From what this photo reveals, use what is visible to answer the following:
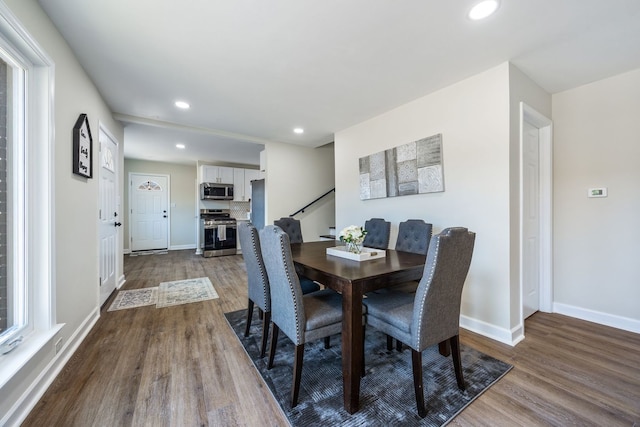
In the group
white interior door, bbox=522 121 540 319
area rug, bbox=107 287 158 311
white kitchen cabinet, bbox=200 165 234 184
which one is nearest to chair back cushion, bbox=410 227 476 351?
white interior door, bbox=522 121 540 319

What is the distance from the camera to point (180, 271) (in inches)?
182

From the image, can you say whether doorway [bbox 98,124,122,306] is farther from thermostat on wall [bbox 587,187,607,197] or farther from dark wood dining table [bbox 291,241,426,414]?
thermostat on wall [bbox 587,187,607,197]

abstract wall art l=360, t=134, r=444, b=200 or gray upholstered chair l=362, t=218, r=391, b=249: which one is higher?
abstract wall art l=360, t=134, r=444, b=200

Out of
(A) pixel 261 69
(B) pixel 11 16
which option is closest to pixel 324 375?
(A) pixel 261 69

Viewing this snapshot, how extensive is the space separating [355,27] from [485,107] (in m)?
1.37

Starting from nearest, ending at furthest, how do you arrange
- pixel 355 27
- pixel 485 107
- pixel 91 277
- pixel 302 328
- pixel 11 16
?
1. pixel 11 16
2. pixel 302 328
3. pixel 355 27
4. pixel 485 107
5. pixel 91 277

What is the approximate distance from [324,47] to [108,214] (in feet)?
10.4

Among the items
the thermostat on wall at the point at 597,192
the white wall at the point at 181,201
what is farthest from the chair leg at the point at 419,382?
the white wall at the point at 181,201

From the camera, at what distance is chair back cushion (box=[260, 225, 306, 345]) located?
1447mm

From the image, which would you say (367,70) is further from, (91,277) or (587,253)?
(91,277)

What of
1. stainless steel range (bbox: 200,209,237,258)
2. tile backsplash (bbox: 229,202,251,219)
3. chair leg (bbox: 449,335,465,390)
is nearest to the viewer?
chair leg (bbox: 449,335,465,390)

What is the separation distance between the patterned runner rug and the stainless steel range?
87.7 inches

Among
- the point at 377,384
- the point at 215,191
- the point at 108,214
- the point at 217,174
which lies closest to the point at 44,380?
the point at 377,384

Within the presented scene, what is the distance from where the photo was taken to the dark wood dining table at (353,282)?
1.35 meters
